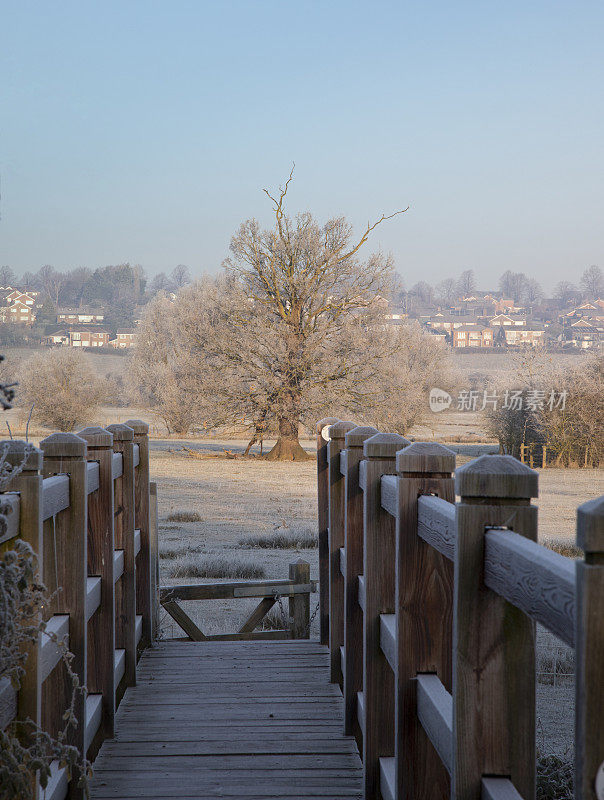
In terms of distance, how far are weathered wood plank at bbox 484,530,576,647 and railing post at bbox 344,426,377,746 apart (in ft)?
6.78

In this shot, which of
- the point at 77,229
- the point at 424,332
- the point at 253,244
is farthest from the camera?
the point at 77,229

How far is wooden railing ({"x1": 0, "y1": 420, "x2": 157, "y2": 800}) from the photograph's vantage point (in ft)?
6.64

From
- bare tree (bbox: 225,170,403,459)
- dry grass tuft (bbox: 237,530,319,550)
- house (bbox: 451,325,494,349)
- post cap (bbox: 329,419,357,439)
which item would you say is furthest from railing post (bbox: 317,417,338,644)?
house (bbox: 451,325,494,349)

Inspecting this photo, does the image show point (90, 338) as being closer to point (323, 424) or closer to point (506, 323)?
point (506, 323)

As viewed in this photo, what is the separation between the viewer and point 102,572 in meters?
3.42

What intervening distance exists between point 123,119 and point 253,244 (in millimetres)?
31724

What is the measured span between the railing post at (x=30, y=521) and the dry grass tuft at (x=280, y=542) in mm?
9472

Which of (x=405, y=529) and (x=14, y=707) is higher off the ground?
(x=405, y=529)

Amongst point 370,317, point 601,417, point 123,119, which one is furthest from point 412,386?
point 123,119

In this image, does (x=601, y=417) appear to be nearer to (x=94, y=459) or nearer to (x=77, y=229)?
(x=94, y=459)

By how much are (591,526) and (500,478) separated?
549 mm

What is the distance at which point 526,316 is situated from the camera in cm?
7544

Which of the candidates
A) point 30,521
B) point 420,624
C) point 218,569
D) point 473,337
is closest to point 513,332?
point 473,337

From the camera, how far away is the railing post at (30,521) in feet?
6.51
